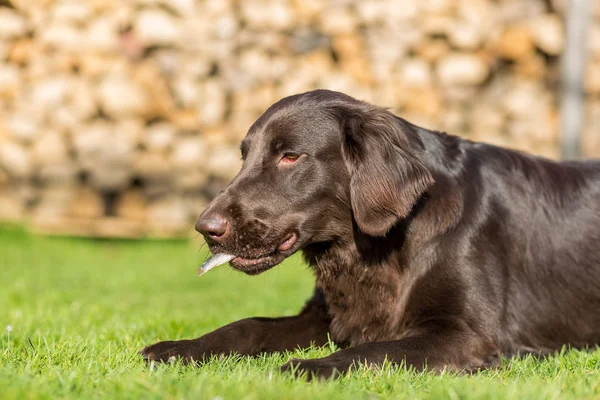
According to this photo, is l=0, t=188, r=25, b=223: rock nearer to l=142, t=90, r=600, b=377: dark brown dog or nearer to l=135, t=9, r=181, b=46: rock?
l=135, t=9, r=181, b=46: rock

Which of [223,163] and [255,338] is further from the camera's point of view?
[223,163]

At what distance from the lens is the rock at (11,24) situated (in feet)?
27.4

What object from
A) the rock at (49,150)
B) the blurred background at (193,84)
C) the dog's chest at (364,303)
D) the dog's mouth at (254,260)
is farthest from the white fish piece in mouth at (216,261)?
the rock at (49,150)

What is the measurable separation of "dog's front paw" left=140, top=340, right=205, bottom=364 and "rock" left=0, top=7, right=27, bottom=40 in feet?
21.6

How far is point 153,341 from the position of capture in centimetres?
318

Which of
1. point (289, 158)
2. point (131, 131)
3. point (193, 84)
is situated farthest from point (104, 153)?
point (289, 158)

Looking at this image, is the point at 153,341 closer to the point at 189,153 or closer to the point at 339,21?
the point at 189,153

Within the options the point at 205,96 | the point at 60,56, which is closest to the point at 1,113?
the point at 60,56

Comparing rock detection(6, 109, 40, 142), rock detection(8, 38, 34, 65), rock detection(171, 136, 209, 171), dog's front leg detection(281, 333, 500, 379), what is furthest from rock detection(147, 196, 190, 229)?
dog's front leg detection(281, 333, 500, 379)

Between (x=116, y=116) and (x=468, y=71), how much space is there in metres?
3.98

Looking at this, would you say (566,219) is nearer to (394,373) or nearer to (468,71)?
(394,373)

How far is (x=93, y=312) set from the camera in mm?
4242

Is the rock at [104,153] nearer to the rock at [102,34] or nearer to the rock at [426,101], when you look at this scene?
the rock at [102,34]

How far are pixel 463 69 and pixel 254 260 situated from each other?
608 cm
